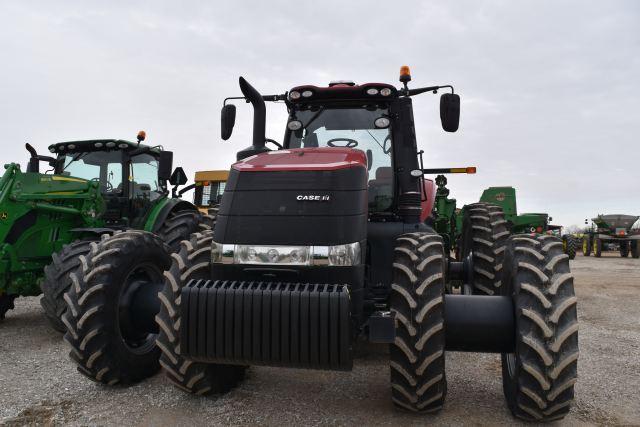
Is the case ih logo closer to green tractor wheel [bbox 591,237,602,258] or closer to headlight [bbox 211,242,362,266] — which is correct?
headlight [bbox 211,242,362,266]

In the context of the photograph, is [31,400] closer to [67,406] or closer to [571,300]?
[67,406]

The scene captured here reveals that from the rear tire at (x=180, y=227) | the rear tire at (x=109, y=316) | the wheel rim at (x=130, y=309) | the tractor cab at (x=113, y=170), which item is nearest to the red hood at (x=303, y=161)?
the rear tire at (x=109, y=316)

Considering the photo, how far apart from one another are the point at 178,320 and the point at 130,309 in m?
0.96

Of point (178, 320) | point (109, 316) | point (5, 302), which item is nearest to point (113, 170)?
point (5, 302)

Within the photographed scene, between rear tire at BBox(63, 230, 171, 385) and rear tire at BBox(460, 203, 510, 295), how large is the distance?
353cm

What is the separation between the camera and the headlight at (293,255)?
311 centimetres

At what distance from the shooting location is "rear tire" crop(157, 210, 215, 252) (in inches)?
278

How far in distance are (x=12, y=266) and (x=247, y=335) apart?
4.43 m

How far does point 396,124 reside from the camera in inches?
182

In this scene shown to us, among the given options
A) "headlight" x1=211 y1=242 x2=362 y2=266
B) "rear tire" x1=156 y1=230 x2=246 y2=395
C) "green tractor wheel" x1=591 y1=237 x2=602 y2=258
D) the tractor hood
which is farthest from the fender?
"green tractor wheel" x1=591 y1=237 x2=602 y2=258

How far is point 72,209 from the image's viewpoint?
670 centimetres

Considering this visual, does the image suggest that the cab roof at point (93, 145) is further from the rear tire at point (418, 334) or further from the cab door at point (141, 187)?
the rear tire at point (418, 334)

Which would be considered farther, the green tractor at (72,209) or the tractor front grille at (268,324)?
the green tractor at (72,209)

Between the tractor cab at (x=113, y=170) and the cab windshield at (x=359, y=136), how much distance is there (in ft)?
11.1
